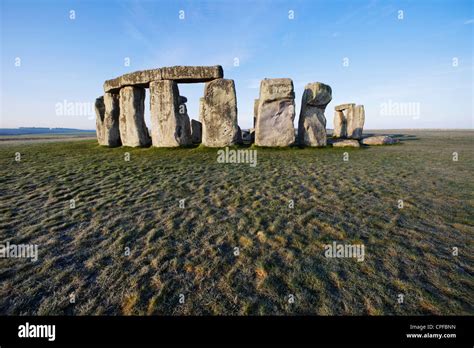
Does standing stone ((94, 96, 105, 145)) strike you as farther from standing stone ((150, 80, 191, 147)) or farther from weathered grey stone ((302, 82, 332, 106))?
weathered grey stone ((302, 82, 332, 106))

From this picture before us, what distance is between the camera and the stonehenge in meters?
10.7

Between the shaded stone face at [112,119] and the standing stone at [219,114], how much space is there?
531 cm

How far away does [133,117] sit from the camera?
38.7 feet

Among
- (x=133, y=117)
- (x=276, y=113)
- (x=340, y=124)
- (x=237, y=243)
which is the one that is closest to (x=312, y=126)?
(x=276, y=113)

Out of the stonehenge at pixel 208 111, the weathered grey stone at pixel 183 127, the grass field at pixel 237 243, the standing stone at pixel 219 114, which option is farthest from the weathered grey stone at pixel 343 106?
the weathered grey stone at pixel 183 127

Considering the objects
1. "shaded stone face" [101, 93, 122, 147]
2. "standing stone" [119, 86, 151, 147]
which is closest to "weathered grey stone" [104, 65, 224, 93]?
"standing stone" [119, 86, 151, 147]

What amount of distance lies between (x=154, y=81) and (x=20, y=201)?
777 centimetres

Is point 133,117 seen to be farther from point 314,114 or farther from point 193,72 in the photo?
point 314,114

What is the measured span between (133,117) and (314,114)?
9132 mm

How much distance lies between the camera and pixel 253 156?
978 cm

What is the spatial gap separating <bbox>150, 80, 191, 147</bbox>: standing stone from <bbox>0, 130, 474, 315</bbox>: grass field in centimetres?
486
